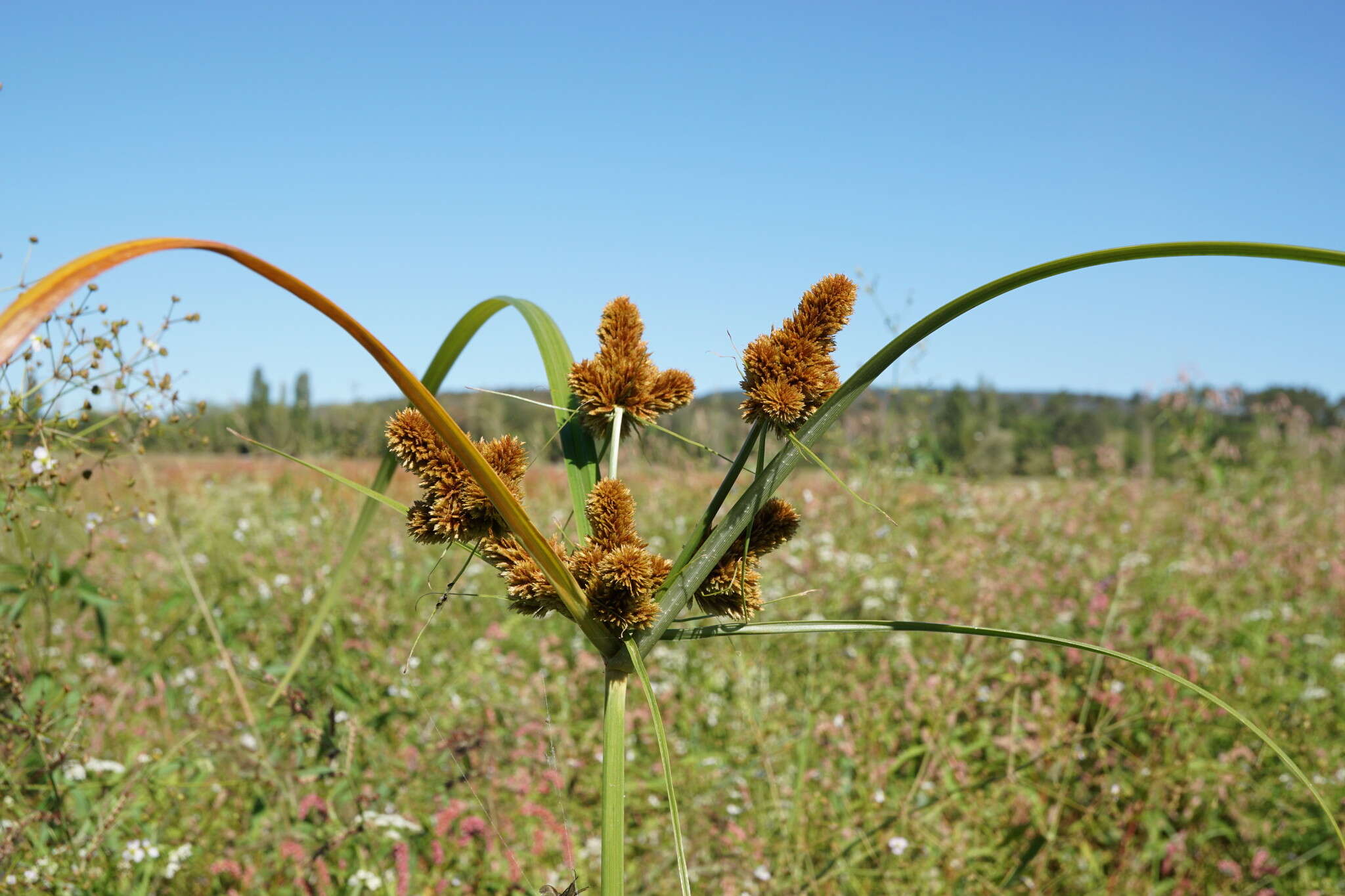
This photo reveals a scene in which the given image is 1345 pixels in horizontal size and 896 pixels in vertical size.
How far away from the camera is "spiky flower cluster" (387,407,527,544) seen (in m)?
0.78

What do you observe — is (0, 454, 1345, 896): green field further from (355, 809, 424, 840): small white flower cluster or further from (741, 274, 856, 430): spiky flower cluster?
(741, 274, 856, 430): spiky flower cluster

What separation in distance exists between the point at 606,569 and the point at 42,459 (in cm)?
136

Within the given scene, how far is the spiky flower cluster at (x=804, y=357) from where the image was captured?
789mm

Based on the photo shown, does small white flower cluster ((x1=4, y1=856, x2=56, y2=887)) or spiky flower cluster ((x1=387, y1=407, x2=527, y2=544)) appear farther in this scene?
small white flower cluster ((x1=4, y1=856, x2=56, y2=887))

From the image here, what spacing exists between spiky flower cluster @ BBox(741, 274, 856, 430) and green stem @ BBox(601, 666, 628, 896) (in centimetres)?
31

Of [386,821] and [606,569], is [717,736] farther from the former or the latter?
[606,569]

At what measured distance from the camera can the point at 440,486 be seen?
79 cm

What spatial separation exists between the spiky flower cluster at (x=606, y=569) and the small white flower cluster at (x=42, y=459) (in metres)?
1.13

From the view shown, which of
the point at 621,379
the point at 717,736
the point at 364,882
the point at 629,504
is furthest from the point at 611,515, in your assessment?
the point at 717,736

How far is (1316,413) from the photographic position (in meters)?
16.5

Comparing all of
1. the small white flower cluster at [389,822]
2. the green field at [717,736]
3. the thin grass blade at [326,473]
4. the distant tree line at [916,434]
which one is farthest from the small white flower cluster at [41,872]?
the distant tree line at [916,434]

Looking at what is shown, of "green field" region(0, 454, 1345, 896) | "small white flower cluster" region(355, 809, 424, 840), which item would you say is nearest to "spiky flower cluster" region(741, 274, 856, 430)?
"green field" region(0, 454, 1345, 896)

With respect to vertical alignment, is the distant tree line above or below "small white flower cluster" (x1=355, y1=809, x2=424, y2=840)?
above

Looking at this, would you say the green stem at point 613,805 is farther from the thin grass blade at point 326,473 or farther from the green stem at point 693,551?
the thin grass blade at point 326,473
